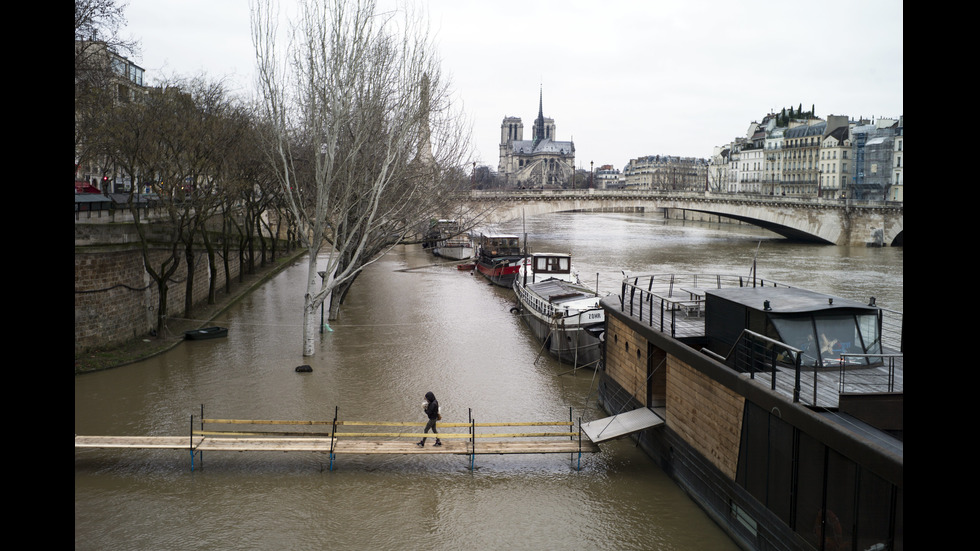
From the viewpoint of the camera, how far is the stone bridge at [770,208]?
6562cm

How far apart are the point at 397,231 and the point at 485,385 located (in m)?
10.8

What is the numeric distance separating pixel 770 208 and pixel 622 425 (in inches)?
2301

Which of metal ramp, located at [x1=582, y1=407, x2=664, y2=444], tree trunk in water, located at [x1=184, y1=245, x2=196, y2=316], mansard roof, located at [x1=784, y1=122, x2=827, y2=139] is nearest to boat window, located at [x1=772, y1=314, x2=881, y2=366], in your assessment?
metal ramp, located at [x1=582, y1=407, x2=664, y2=444]

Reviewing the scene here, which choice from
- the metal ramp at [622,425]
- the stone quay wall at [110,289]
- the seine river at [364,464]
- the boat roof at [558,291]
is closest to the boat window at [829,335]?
the seine river at [364,464]

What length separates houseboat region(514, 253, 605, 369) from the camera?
22.7 m

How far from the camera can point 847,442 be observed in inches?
330

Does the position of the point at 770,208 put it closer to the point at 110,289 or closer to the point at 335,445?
the point at 110,289

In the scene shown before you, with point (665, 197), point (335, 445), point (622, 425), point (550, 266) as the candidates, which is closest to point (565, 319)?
point (622, 425)

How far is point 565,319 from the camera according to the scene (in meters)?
24.0

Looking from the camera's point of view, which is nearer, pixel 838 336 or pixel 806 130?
pixel 838 336

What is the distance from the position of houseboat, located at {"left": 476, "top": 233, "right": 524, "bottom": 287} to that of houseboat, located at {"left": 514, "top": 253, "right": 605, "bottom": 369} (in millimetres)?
9429
